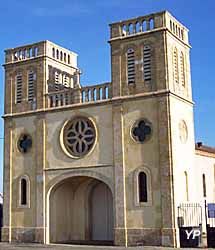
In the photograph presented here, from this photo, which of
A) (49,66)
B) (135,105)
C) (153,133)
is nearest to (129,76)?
(135,105)

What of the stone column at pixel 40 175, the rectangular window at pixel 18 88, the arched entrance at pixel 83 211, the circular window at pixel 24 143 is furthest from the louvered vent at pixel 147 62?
the rectangular window at pixel 18 88

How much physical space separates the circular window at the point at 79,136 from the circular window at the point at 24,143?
277 centimetres

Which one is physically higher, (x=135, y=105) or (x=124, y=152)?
(x=135, y=105)

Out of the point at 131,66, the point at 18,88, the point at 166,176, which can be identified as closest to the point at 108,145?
the point at 166,176

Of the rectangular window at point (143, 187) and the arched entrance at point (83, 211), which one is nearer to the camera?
the rectangular window at point (143, 187)

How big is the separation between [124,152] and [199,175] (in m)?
6.10

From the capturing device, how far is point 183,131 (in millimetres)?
29750

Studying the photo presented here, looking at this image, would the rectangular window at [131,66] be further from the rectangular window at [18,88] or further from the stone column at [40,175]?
the rectangular window at [18,88]

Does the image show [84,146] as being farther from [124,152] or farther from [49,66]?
[49,66]

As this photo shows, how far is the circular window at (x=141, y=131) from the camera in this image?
2834 cm

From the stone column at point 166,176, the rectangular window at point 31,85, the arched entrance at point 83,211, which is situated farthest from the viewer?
the rectangular window at point 31,85

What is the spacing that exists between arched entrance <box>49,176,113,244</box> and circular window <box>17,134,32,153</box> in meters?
3.32

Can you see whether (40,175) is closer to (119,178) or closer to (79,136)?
(79,136)

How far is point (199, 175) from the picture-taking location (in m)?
32.2
